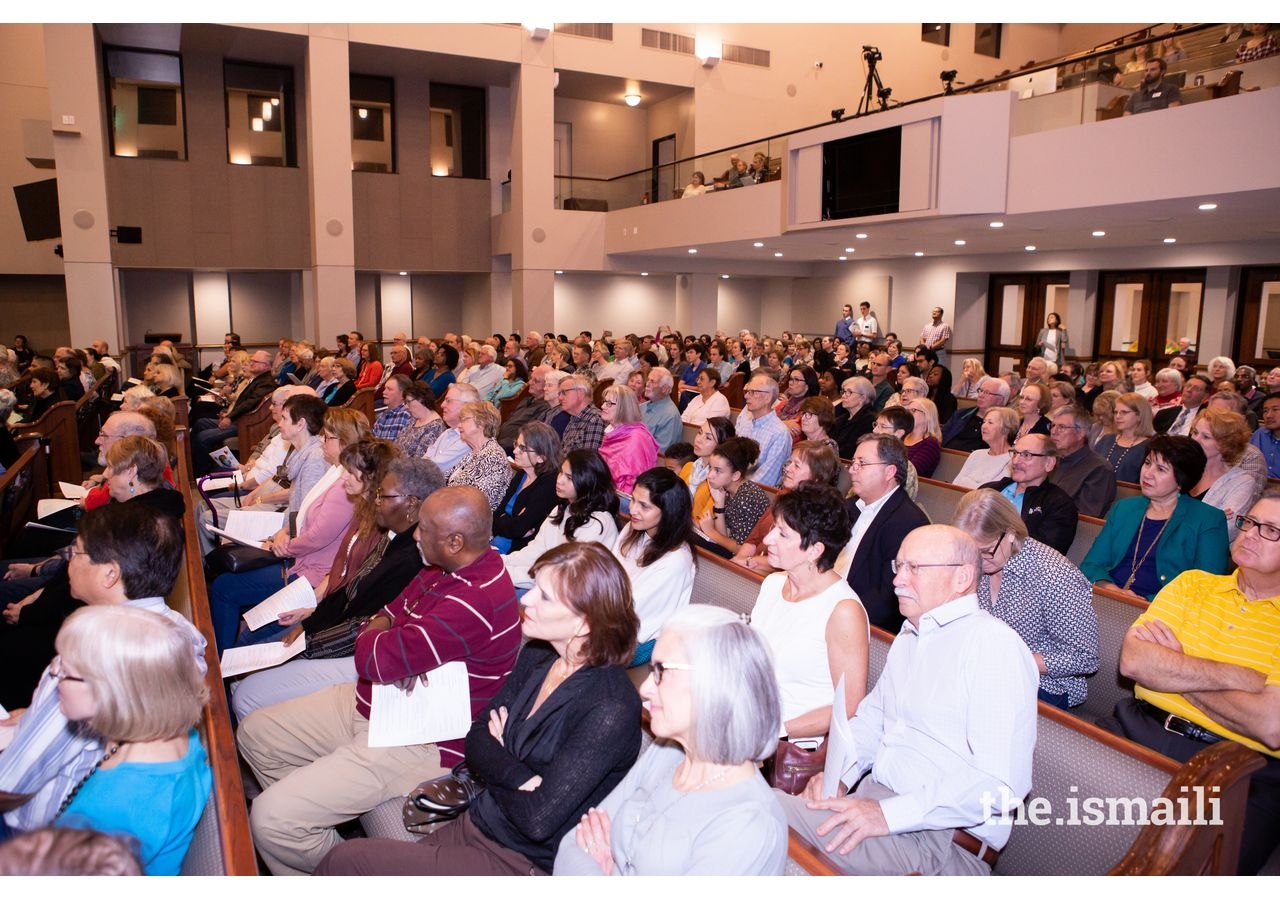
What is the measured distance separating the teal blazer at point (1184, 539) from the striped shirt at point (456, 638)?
2588mm

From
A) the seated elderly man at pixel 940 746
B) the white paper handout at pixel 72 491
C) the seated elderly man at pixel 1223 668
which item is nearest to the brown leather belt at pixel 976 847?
the seated elderly man at pixel 940 746

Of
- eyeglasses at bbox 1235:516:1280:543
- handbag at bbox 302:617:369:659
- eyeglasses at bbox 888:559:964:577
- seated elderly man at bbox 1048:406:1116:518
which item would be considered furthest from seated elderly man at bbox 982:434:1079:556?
handbag at bbox 302:617:369:659

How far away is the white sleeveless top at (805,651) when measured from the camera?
2.58 m

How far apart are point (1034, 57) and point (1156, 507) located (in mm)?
20529

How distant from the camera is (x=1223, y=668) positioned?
2352 mm

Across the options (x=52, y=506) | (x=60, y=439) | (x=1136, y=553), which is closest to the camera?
(x=1136, y=553)

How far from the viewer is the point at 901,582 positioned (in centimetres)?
229

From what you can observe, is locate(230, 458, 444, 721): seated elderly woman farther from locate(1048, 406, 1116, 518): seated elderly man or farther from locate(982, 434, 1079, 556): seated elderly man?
locate(1048, 406, 1116, 518): seated elderly man

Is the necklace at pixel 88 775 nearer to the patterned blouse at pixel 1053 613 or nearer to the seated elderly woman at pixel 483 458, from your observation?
the patterned blouse at pixel 1053 613

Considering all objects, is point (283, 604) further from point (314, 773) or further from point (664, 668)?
point (664, 668)

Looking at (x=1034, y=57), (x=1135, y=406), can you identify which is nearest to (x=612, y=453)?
(x=1135, y=406)

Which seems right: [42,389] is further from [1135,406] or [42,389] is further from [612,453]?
[1135,406]

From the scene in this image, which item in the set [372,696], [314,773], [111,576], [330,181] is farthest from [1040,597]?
[330,181]

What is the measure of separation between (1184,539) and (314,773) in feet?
10.7
